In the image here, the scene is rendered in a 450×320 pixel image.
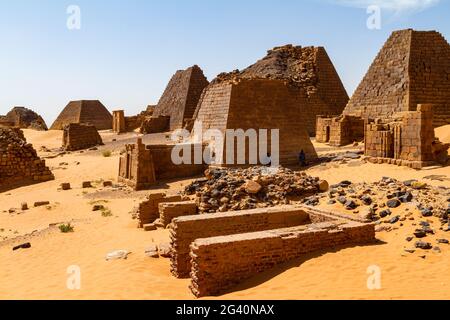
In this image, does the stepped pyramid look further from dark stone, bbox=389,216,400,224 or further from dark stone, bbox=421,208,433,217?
Answer: dark stone, bbox=389,216,400,224

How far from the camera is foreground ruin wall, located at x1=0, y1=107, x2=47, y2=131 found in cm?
5271

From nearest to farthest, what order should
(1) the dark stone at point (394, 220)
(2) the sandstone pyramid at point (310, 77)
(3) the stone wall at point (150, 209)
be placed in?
(1) the dark stone at point (394, 220) < (3) the stone wall at point (150, 209) < (2) the sandstone pyramid at point (310, 77)

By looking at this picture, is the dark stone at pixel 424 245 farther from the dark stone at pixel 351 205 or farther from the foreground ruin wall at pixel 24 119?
the foreground ruin wall at pixel 24 119

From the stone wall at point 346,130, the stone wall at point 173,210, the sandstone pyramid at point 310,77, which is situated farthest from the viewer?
the sandstone pyramid at point 310,77

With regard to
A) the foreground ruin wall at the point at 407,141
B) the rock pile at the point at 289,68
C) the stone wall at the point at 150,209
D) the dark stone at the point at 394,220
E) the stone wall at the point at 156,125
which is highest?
the rock pile at the point at 289,68

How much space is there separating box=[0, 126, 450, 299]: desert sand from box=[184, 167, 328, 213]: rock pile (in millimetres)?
1772

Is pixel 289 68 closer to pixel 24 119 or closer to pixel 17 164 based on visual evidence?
pixel 17 164

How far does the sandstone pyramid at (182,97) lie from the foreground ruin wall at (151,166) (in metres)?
16.7

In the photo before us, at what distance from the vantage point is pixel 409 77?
80.0ft

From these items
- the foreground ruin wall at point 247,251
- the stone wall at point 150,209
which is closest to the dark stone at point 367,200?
the foreground ruin wall at point 247,251

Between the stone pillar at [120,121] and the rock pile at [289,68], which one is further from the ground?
the rock pile at [289,68]

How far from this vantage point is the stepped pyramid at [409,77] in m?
24.2

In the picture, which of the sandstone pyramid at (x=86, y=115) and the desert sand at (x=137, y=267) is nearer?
the desert sand at (x=137, y=267)

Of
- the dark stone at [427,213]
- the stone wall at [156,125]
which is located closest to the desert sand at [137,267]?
the dark stone at [427,213]
